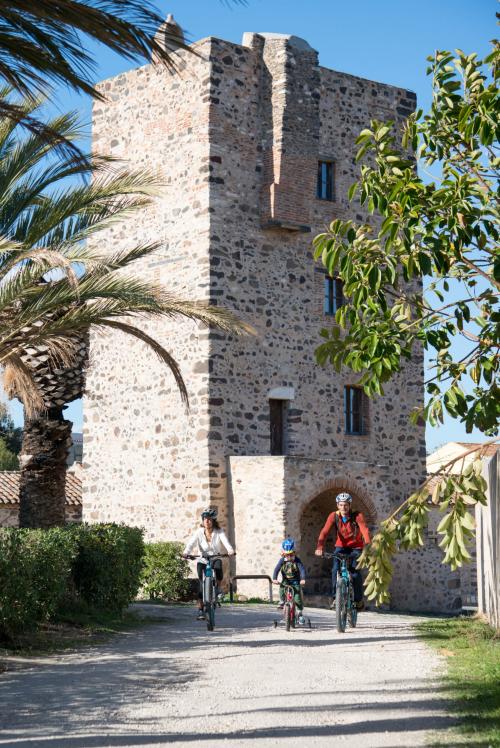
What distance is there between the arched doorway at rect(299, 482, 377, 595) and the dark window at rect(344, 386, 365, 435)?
6.25ft

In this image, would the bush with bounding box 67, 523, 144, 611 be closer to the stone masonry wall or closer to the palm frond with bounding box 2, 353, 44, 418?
the palm frond with bounding box 2, 353, 44, 418

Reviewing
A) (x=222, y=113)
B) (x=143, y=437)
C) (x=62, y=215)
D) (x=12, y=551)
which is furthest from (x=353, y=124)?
(x=12, y=551)

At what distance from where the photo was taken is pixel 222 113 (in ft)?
82.7

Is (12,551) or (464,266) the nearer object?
(464,266)

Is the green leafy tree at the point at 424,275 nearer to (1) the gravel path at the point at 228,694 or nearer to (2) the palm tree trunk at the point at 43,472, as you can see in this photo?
(1) the gravel path at the point at 228,694

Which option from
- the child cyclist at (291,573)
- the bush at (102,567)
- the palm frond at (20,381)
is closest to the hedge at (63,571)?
the bush at (102,567)

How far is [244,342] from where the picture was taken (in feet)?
82.4

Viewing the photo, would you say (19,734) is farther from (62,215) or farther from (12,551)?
(62,215)

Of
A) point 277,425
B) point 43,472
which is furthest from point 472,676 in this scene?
point 277,425

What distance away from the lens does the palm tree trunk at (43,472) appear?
19.0 meters

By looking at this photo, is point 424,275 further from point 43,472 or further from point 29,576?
point 43,472

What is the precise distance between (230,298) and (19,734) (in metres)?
17.4

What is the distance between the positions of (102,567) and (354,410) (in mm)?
12199

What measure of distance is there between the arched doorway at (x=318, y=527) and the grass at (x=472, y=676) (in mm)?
8293
